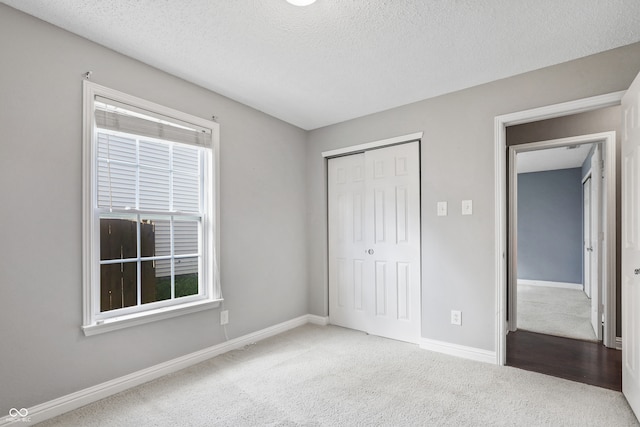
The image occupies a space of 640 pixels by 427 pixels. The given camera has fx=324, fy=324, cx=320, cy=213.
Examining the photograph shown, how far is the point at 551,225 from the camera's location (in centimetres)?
679

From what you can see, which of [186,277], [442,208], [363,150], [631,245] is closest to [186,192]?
[186,277]

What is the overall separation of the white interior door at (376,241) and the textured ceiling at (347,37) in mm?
899

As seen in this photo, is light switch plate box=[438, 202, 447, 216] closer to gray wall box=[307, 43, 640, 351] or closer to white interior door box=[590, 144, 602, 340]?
gray wall box=[307, 43, 640, 351]

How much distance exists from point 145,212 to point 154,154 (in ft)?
1.55

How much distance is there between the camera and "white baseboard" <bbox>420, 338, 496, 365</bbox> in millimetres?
2780

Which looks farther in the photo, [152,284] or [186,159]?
[186,159]

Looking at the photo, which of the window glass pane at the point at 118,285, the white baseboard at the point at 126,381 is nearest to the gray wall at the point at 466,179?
the white baseboard at the point at 126,381

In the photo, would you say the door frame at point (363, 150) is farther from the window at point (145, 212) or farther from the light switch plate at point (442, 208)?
the window at point (145, 212)

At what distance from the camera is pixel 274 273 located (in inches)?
142

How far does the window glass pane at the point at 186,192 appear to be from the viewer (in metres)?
2.76

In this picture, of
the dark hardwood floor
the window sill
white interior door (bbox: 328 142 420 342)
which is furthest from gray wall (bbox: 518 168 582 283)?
the window sill

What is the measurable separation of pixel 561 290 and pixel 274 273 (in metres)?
5.78

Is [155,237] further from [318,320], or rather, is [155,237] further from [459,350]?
[459,350]

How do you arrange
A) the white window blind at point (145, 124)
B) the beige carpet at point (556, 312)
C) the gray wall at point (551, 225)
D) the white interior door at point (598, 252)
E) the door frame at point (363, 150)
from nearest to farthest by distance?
1. the white window blind at point (145, 124)
2. the door frame at point (363, 150)
3. the white interior door at point (598, 252)
4. the beige carpet at point (556, 312)
5. the gray wall at point (551, 225)
